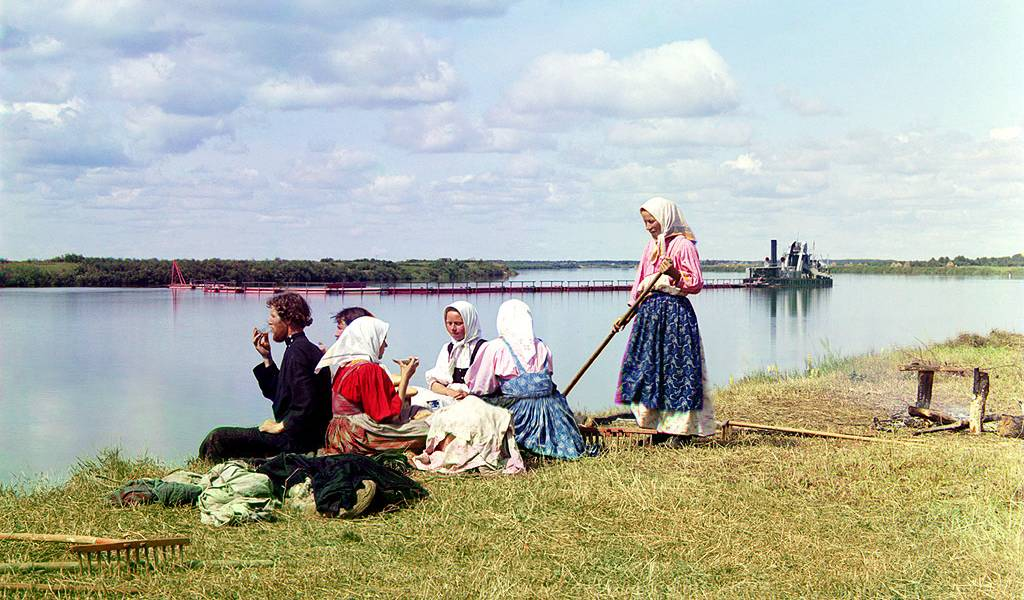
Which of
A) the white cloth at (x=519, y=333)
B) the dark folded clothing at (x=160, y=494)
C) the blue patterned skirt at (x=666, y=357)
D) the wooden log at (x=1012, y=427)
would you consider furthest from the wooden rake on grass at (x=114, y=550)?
the wooden log at (x=1012, y=427)

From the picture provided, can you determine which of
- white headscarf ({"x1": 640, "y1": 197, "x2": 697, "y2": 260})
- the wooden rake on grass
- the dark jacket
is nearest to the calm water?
the dark jacket

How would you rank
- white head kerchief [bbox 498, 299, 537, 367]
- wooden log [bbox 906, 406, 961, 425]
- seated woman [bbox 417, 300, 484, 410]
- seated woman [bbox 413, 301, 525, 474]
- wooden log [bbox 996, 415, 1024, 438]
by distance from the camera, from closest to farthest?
seated woman [bbox 413, 301, 525, 474], white head kerchief [bbox 498, 299, 537, 367], seated woman [bbox 417, 300, 484, 410], wooden log [bbox 996, 415, 1024, 438], wooden log [bbox 906, 406, 961, 425]

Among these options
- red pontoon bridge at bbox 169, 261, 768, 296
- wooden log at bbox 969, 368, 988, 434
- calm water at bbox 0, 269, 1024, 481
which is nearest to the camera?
wooden log at bbox 969, 368, 988, 434

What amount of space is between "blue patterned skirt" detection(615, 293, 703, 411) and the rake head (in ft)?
10.4

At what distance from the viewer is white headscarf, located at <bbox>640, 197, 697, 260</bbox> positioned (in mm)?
6012

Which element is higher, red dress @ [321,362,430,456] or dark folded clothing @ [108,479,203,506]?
red dress @ [321,362,430,456]

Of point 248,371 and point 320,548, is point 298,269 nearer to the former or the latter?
point 248,371

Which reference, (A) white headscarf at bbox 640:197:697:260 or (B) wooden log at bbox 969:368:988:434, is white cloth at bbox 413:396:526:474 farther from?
(B) wooden log at bbox 969:368:988:434

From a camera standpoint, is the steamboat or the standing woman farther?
the steamboat

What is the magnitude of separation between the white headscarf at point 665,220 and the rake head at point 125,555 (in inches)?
136

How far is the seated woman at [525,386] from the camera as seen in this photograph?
559cm

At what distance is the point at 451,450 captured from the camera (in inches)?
209

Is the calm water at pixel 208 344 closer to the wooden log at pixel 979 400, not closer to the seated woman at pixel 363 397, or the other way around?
the seated woman at pixel 363 397

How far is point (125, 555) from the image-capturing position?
373 cm
